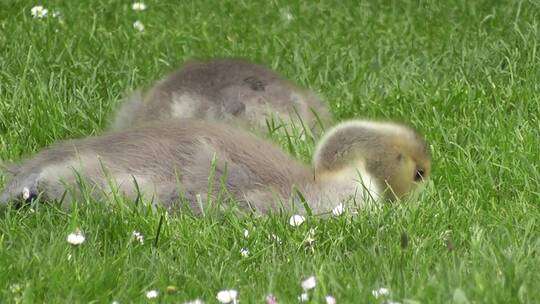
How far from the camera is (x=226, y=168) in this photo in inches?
197

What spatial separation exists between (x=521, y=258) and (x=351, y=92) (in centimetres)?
300

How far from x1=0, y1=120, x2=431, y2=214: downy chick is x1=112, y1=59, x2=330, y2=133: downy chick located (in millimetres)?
1107

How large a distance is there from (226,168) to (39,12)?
3.47 m

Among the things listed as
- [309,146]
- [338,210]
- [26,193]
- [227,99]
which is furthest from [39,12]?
[338,210]

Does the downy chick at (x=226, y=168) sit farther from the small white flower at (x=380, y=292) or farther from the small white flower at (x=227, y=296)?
the small white flower at (x=380, y=292)

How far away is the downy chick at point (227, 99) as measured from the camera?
6.54 meters

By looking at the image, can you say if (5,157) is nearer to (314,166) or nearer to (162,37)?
(314,166)

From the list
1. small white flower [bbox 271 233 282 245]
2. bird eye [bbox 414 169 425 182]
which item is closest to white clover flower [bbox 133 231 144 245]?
small white flower [bbox 271 233 282 245]

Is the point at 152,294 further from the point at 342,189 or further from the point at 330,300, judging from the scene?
the point at 342,189

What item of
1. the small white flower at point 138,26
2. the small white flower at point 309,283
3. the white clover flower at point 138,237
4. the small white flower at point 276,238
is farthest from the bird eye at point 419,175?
the small white flower at point 138,26

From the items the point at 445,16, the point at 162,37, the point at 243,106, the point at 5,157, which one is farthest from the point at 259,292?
the point at 445,16

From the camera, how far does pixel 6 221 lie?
15.4 ft

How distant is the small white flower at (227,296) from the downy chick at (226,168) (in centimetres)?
101

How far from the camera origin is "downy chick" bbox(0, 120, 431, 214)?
4.99m
